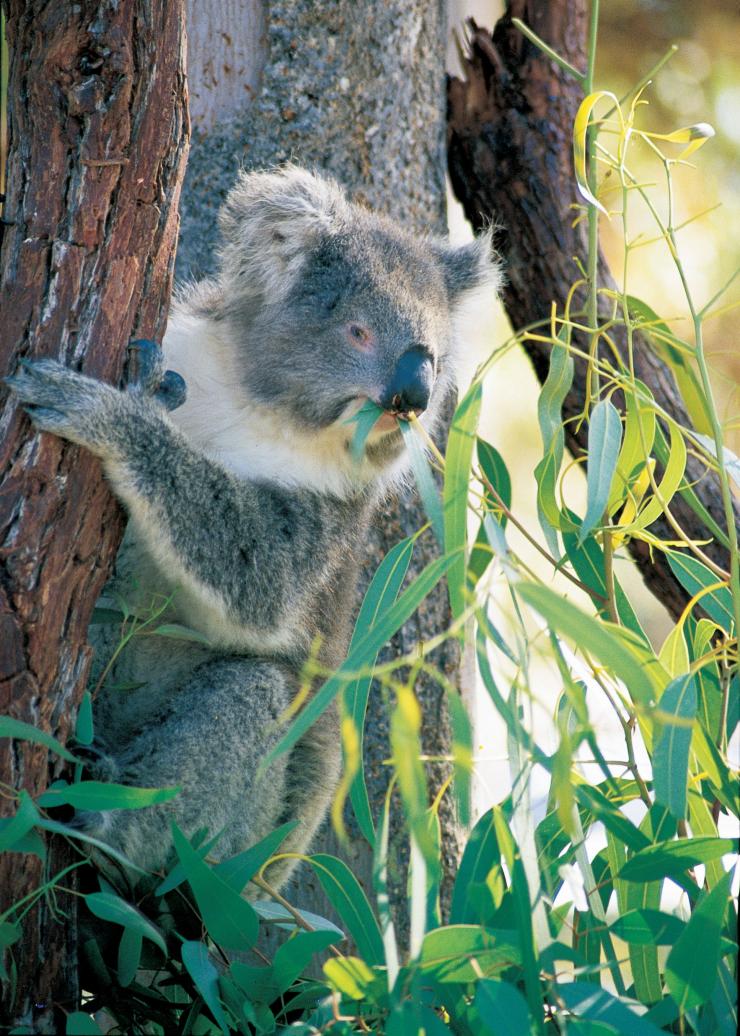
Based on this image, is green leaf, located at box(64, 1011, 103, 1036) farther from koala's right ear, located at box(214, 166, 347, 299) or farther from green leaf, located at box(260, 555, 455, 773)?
koala's right ear, located at box(214, 166, 347, 299)

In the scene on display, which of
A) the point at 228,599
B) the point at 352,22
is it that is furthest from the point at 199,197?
the point at 228,599

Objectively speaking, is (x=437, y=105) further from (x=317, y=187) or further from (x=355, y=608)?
(x=355, y=608)

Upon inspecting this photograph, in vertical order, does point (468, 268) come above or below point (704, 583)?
above

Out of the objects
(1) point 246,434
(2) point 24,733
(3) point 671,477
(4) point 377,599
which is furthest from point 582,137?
(2) point 24,733

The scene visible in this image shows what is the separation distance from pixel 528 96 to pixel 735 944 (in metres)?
2.49

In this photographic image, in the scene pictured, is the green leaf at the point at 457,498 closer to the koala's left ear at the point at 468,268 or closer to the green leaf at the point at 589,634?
the green leaf at the point at 589,634

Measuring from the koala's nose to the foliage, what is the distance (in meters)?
0.15

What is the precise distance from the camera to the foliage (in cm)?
146

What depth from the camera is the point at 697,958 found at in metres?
1.51

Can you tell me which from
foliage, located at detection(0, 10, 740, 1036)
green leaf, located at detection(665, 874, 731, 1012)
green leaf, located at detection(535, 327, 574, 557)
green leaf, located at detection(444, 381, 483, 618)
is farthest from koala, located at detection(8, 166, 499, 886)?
green leaf, located at detection(665, 874, 731, 1012)

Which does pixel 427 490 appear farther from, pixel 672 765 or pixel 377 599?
pixel 672 765

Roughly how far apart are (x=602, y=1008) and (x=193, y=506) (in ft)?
3.82


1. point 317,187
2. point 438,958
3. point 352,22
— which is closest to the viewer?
point 438,958

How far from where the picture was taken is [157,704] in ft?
8.26
